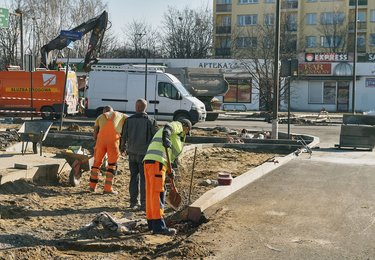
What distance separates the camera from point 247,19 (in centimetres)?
7575

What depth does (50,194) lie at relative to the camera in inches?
365

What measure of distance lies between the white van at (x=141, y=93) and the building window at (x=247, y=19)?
52.6m

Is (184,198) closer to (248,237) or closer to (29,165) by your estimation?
(248,237)

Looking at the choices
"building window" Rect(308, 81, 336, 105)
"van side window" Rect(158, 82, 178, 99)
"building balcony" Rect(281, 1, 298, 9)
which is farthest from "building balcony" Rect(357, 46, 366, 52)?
"van side window" Rect(158, 82, 178, 99)

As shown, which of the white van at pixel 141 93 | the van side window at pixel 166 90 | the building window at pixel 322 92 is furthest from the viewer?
the building window at pixel 322 92

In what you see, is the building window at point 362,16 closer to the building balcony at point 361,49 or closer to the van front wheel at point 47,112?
the building balcony at point 361,49

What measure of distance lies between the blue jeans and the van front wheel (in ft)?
60.6

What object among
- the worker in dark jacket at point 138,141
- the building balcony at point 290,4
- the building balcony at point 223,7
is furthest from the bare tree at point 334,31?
the worker in dark jacket at point 138,141

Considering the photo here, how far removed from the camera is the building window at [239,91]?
160 feet

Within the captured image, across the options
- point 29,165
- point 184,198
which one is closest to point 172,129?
point 184,198

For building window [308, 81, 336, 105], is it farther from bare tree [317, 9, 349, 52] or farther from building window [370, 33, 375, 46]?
building window [370, 33, 375, 46]

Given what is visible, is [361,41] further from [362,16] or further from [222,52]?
[222,52]

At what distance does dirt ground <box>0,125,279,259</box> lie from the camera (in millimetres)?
6180

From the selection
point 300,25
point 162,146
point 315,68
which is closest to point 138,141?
point 162,146
